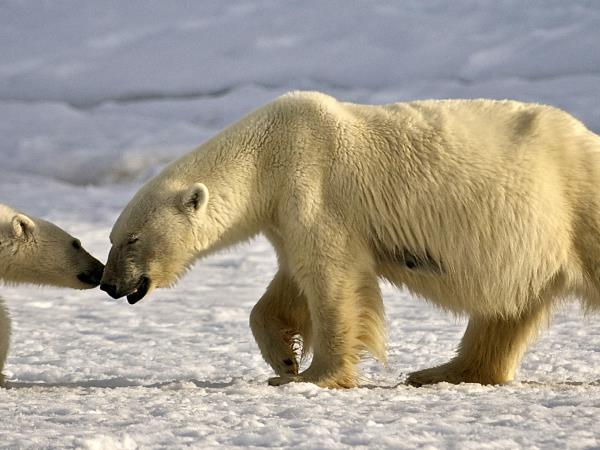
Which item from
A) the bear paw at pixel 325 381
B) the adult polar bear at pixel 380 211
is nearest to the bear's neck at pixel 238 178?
the adult polar bear at pixel 380 211

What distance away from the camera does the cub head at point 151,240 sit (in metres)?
5.01

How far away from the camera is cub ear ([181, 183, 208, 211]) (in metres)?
4.89

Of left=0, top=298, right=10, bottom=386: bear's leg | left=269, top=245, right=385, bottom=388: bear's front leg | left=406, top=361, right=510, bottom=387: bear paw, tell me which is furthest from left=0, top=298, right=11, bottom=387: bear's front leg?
left=406, top=361, right=510, bottom=387: bear paw

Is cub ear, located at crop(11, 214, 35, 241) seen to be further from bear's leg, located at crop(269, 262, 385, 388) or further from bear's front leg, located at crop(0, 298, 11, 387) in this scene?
bear's leg, located at crop(269, 262, 385, 388)

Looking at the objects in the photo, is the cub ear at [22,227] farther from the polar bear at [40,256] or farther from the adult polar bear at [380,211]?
the adult polar bear at [380,211]

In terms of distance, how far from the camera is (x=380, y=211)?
4.89 meters

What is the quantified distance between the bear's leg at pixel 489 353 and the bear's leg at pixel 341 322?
0.55m

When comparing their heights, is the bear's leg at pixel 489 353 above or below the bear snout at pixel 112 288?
below

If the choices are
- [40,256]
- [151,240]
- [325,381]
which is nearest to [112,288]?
[151,240]

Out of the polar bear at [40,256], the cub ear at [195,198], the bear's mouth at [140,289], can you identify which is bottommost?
the bear's mouth at [140,289]

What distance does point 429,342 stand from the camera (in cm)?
638

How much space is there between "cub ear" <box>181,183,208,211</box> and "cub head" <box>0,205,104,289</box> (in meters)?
0.92

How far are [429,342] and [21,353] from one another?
2.21 metres

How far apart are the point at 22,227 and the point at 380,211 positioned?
1.77m
